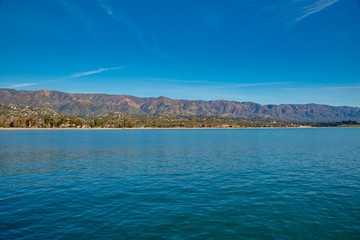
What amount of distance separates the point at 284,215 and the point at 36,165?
47.5 m

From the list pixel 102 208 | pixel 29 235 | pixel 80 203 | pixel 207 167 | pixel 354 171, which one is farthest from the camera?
pixel 207 167

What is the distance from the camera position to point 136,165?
51.2m

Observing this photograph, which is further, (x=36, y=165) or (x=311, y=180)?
(x=36, y=165)

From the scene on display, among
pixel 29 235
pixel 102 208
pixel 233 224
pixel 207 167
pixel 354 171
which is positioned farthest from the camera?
pixel 207 167

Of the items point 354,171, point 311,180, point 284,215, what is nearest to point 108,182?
point 284,215

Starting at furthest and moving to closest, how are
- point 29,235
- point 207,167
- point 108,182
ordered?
point 207,167
point 108,182
point 29,235

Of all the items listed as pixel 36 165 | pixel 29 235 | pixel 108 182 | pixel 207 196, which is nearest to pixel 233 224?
pixel 207 196

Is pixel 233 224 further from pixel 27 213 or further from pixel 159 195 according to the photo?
pixel 27 213

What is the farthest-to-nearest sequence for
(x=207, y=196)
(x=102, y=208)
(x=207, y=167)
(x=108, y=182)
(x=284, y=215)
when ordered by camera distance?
(x=207, y=167) < (x=108, y=182) < (x=207, y=196) < (x=102, y=208) < (x=284, y=215)

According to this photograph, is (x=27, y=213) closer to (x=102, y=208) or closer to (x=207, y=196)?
(x=102, y=208)

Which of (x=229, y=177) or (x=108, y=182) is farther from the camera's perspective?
(x=229, y=177)

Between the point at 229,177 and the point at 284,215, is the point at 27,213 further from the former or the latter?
the point at 229,177

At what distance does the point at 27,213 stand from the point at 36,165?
31064 millimetres

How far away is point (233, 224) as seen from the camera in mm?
21125
